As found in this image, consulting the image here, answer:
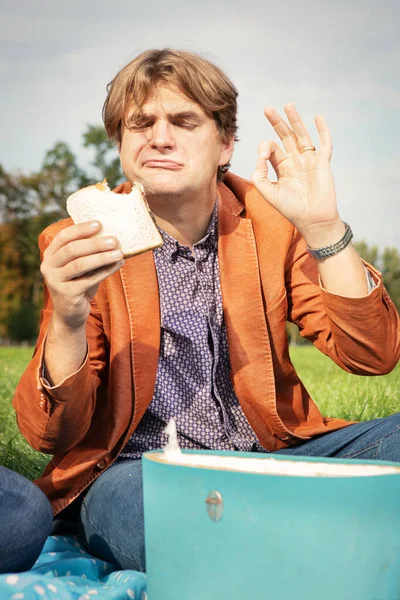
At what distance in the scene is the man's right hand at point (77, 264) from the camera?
6.70 feet

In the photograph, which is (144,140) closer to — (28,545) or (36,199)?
(28,545)

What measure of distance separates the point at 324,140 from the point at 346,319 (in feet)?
2.08

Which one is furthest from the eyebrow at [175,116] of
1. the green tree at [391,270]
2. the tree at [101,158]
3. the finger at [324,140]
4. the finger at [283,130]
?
the green tree at [391,270]

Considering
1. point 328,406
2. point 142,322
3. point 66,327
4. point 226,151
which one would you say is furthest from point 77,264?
point 328,406

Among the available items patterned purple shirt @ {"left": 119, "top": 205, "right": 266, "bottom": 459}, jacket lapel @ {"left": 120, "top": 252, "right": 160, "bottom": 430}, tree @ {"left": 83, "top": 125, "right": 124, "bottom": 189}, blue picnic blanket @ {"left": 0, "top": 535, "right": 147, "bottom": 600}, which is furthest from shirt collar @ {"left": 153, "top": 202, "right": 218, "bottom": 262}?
tree @ {"left": 83, "top": 125, "right": 124, "bottom": 189}

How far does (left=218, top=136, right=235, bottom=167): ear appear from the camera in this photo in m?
3.12

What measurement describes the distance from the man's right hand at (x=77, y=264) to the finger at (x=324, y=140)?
0.87 m

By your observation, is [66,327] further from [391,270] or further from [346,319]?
[391,270]

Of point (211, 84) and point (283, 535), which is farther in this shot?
point (211, 84)

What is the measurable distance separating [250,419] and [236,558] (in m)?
1.27

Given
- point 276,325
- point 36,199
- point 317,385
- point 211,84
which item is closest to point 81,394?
point 276,325

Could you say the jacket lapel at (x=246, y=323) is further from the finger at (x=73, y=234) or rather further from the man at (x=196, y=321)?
the finger at (x=73, y=234)

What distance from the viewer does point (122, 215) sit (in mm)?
2449

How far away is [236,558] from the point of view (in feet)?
4.98
